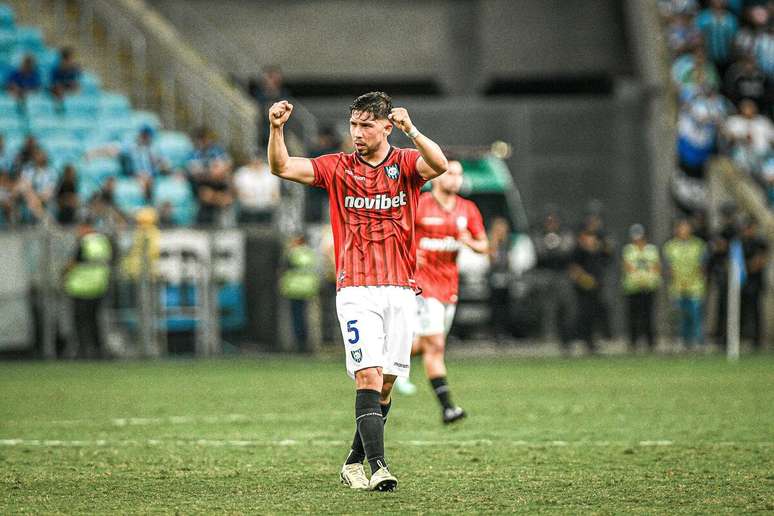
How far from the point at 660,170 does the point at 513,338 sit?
21.8ft

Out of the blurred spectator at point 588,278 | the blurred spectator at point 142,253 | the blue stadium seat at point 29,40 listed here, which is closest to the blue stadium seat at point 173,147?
the blue stadium seat at point 29,40

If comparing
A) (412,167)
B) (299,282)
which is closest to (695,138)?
(299,282)

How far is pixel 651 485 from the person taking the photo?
8.12 meters

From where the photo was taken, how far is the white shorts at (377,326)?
809 cm

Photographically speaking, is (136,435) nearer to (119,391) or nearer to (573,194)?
(119,391)

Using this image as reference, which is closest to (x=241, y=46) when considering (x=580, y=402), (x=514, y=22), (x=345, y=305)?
(x=514, y=22)

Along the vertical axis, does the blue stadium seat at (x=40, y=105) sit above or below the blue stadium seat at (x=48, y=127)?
above

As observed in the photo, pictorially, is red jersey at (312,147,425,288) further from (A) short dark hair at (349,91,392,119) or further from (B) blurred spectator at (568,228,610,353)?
(B) blurred spectator at (568,228,610,353)

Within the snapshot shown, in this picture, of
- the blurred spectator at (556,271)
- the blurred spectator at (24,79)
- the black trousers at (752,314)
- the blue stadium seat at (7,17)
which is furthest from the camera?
the blue stadium seat at (7,17)

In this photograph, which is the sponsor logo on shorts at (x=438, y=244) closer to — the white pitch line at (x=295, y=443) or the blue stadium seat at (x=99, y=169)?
the white pitch line at (x=295, y=443)

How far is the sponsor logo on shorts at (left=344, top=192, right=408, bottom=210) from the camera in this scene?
27.1 ft

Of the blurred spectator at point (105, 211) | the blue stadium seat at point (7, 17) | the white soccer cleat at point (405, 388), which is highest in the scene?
the blue stadium seat at point (7, 17)

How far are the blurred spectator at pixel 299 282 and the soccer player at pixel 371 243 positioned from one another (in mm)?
14351

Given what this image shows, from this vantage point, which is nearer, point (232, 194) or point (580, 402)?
point (580, 402)
